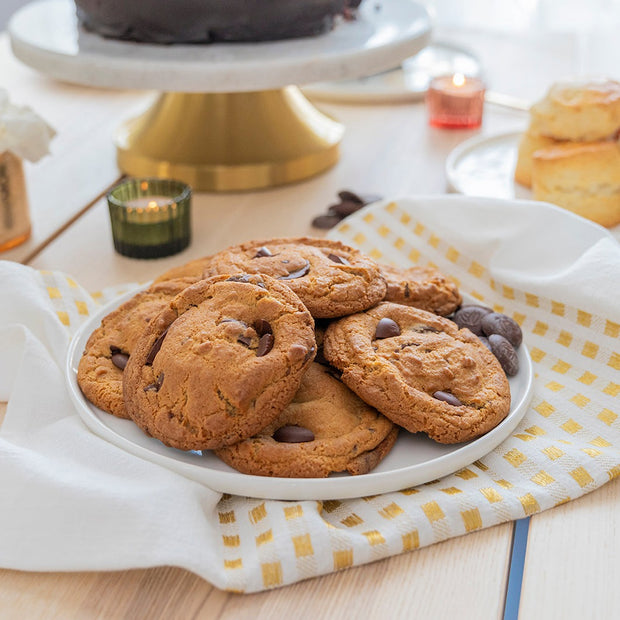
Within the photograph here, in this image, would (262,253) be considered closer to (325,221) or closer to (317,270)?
(317,270)

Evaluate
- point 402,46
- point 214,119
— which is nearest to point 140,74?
point 214,119

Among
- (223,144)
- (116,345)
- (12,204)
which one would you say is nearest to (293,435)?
(116,345)

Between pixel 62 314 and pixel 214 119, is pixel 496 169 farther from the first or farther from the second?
pixel 62 314

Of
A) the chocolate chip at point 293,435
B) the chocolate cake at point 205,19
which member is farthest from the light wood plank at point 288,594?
the chocolate cake at point 205,19

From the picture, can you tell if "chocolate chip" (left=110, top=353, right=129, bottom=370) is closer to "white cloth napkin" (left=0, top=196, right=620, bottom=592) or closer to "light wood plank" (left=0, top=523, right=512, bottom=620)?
"white cloth napkin" (left=0, top=196, right=620, bottom=592)

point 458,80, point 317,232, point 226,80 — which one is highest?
point 226,80

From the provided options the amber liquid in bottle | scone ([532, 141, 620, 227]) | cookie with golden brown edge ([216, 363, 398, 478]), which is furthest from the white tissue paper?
scone ([532, 141, 620, 227])
